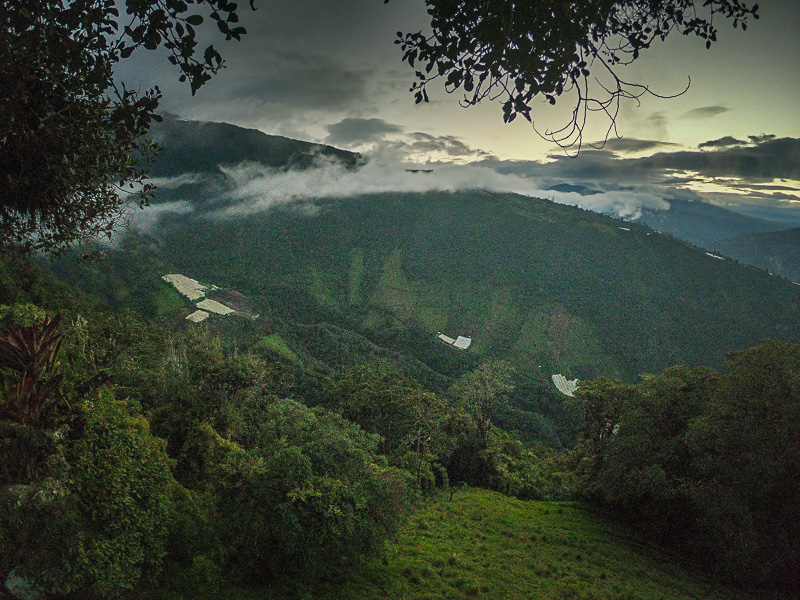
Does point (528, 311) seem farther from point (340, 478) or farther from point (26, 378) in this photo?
point (26, 378)

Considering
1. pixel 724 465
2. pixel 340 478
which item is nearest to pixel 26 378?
pixel 340 478

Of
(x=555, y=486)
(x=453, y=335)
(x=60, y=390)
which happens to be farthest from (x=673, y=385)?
(x=453, y=335)

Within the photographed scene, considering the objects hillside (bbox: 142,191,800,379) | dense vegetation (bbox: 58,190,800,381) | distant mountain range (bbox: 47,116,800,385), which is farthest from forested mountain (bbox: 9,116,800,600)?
hillside (bbox: 142,191,800,379)

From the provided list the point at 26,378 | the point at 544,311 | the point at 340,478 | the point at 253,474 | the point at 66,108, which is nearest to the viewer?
the point at 66,108

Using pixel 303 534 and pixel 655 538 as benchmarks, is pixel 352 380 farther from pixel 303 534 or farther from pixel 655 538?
pixel 303 534

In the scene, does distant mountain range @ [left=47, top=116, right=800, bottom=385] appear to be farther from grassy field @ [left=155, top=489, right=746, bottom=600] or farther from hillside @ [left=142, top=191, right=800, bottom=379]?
grassy field @ [left=155, top=489, right=746, bottom=600]

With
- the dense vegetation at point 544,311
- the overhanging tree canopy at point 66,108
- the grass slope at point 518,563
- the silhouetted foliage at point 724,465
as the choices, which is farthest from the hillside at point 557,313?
the overhanging tree canopy at point 66,108
